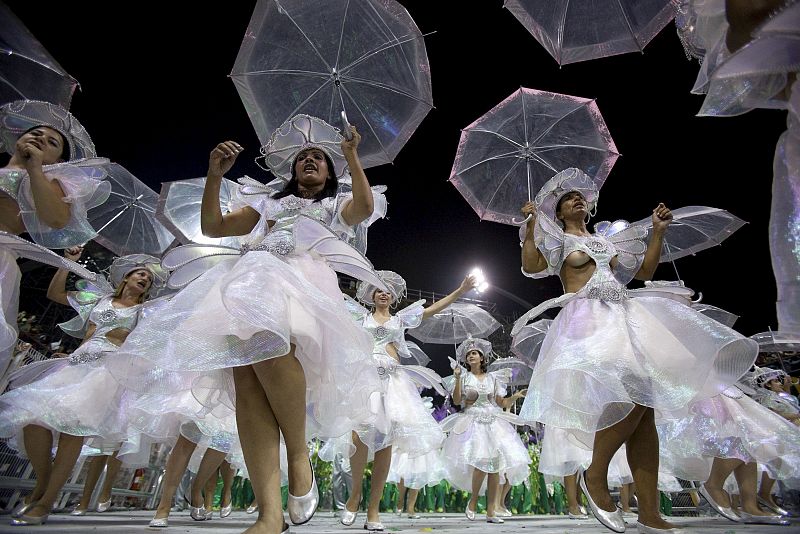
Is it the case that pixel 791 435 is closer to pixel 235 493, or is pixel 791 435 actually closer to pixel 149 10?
pixel 235 493

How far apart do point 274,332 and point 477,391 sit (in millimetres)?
5517

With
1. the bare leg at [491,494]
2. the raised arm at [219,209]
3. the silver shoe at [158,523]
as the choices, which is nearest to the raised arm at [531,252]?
the raised arm at [219,209]

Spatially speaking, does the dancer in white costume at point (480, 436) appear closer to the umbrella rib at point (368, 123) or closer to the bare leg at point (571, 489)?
the bare leg at point (571, 489)

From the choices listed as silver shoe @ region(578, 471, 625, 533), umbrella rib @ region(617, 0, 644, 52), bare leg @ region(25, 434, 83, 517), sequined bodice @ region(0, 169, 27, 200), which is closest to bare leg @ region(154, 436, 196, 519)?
bare leg @ region(25, 434, 83, 517)

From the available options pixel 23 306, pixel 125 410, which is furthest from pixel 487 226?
pixel 23 306

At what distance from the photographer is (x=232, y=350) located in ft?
6.92

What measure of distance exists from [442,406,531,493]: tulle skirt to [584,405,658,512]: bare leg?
3.39 metres

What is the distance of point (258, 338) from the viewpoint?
2.12m

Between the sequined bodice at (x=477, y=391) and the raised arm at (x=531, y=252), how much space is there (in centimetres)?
362

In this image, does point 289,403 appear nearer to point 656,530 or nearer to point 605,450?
point 605,450

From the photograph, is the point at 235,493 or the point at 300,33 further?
the point at 235,493

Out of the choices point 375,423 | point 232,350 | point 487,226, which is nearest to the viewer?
point 232,350

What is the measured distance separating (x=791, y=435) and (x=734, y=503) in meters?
3.15

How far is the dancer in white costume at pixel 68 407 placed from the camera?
138 inches
